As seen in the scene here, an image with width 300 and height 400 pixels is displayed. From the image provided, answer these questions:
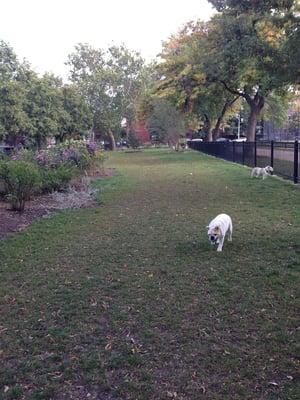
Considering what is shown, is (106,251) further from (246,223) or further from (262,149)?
(262,149)

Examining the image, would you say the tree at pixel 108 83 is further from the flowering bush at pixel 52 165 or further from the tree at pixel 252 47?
the flowering bush at pixel 52 165

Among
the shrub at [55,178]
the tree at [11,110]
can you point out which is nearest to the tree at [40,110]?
the tree at [11,110]

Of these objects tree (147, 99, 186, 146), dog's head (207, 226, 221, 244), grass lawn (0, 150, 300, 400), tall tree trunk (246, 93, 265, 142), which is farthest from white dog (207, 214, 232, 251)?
tree (147, 99, 186, 146)

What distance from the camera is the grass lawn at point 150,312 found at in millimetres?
3016

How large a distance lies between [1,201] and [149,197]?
3.69m

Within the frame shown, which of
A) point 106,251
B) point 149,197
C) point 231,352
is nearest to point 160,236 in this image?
point 106,251

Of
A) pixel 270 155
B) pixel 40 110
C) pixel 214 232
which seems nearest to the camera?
pixel 214 232

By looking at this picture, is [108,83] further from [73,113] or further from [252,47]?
[252,47]

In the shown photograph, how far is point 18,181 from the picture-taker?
943cm

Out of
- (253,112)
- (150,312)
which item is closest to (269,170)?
(150,312)

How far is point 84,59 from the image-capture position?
61.4m

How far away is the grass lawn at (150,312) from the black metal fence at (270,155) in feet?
19.0

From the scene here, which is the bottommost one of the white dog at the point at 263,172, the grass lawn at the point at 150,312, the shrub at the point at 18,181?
the grass lawn at the point at 150,312

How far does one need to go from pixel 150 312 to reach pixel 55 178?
8300 mm
